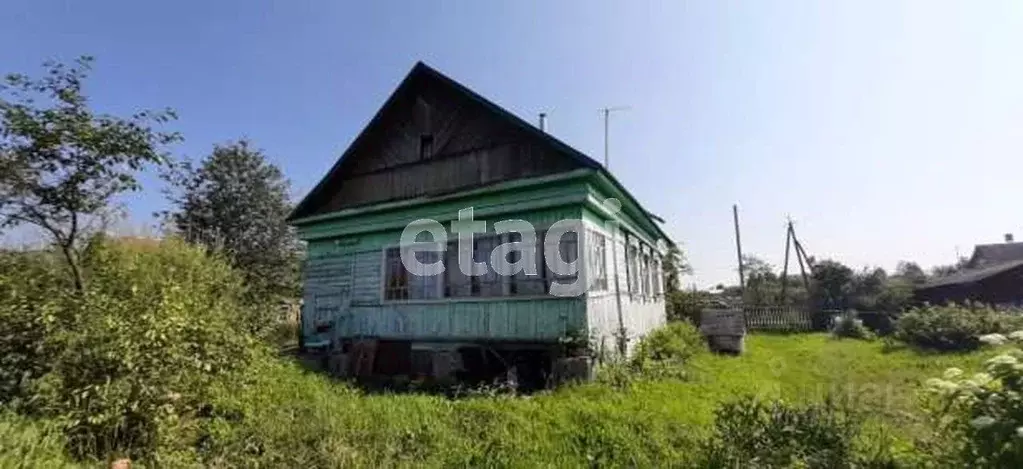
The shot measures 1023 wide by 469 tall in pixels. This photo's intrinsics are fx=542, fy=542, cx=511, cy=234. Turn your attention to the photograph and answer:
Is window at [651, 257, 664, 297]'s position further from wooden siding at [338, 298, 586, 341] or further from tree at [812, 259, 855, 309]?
tree at [812, 259, 855, 309]

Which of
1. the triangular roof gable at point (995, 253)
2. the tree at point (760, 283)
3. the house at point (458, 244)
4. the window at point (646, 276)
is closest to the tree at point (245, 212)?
the house at point (458, 244)

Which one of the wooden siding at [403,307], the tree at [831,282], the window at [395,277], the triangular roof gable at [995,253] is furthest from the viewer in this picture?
the triangular roof gable at [995,253]

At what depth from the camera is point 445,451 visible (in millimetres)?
5414

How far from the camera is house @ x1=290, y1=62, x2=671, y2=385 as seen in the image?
31.8 feet

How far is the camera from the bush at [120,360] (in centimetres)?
496

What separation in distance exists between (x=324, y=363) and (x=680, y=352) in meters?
7.85

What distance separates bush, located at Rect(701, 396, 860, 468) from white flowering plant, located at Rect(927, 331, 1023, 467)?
938 mm

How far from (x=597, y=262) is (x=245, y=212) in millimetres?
17171

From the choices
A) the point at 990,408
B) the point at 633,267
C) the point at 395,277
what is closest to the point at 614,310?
the point at 633,267

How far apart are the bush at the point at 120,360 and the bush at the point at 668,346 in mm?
7284

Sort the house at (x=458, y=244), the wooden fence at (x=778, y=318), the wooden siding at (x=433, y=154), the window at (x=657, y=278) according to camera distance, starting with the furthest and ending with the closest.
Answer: the wooden fence at (x=778, y=318) → the window at (x=657, y=278) → the wooden siding at (x=433, y=154) → the house at (x=458, y=244)

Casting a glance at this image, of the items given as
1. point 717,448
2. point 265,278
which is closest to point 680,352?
point 717,448

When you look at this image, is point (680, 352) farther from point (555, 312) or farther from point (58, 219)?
point (58, 219)

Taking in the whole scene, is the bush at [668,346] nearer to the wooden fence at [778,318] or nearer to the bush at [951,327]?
the bush at [951,327]
